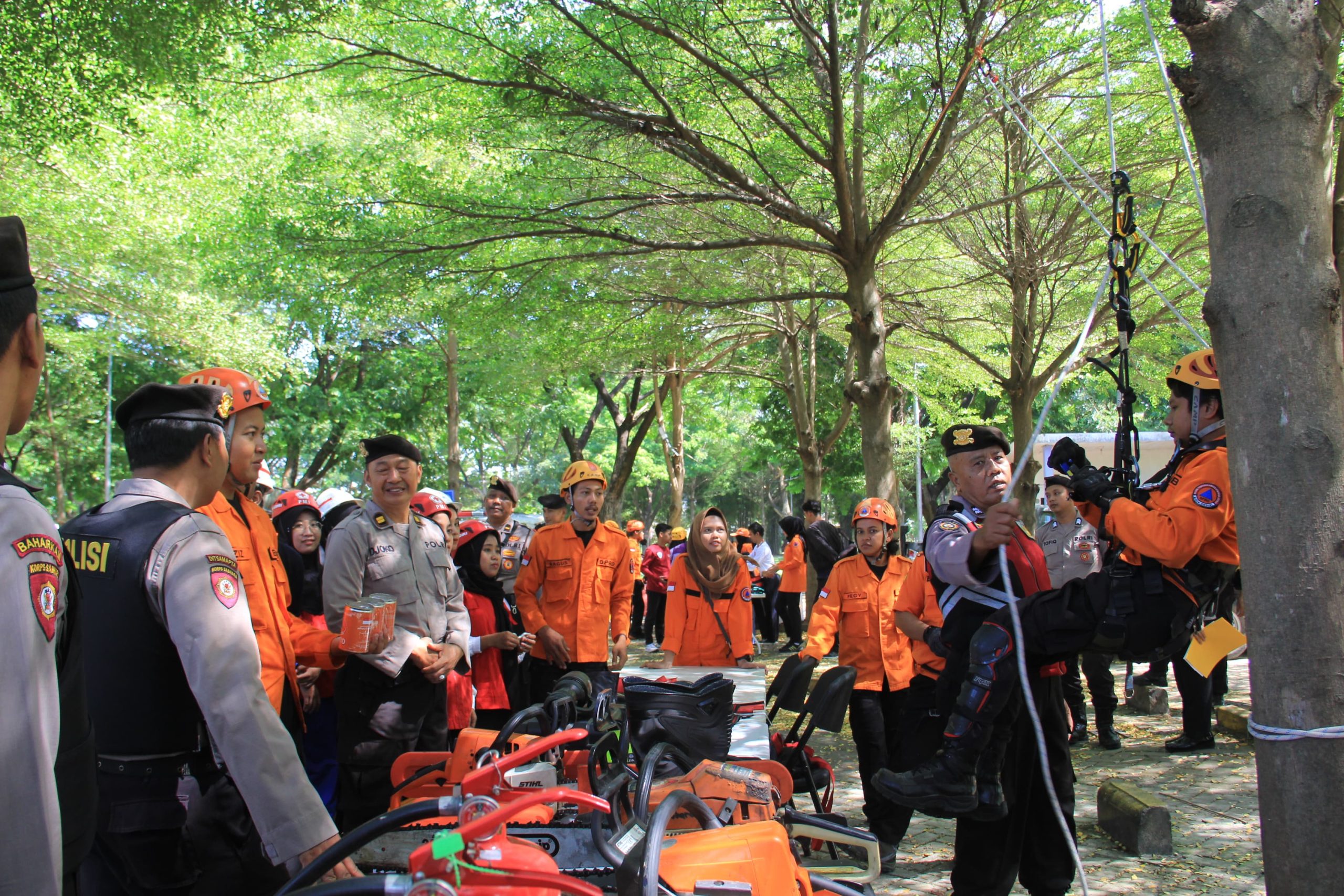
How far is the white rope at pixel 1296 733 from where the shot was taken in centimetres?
258

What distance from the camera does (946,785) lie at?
11.2 ft

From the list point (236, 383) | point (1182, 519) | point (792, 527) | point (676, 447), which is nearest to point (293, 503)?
point (236, 383)

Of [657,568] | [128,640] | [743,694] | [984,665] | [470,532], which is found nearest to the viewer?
[128,640]

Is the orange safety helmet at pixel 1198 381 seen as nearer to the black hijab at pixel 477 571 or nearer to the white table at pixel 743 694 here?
the white table at pixel 743 694

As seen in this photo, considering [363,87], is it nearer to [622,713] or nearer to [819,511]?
[622,713]

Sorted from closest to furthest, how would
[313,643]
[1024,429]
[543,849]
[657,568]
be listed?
1. [543,849]
2. [313,643]
3. [1024,429]
4. [657,568]

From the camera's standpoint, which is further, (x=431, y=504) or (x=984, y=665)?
(x=431, y=504)

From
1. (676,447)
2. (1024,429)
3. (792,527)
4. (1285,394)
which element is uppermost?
(676,447)

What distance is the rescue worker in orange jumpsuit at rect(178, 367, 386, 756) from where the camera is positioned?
346 centimetres

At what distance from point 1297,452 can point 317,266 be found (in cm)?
861

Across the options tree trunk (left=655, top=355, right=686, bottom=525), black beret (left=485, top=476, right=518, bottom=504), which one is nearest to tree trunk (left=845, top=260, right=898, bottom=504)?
black beret (left=485, top=476, right=518, bottom=504)

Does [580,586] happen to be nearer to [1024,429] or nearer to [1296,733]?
[1296,733]

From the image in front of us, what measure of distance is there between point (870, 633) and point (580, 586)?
1.93 metres

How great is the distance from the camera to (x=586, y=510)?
6367mm
